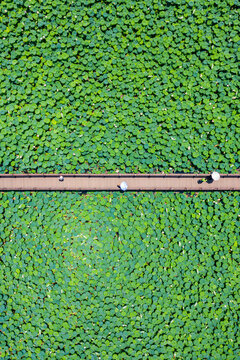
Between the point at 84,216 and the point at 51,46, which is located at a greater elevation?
the point at 51,46

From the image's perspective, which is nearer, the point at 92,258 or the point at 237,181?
the point at 92,258

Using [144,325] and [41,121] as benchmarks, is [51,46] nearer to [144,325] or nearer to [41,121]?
[41,121]

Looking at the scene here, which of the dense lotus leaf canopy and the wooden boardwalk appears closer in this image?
the dense lotus leaf canopy

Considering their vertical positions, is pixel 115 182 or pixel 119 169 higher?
pixel 119 169

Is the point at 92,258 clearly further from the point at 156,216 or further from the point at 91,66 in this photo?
the point at 91,66

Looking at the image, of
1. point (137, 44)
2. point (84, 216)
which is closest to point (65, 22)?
point (137, 44)

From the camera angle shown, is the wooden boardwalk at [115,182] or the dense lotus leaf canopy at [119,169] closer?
the dense lotus leaf canopy at [119,169]

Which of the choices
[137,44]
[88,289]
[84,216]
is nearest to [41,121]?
[84,216]

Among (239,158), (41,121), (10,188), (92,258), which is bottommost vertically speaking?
(92,258)
